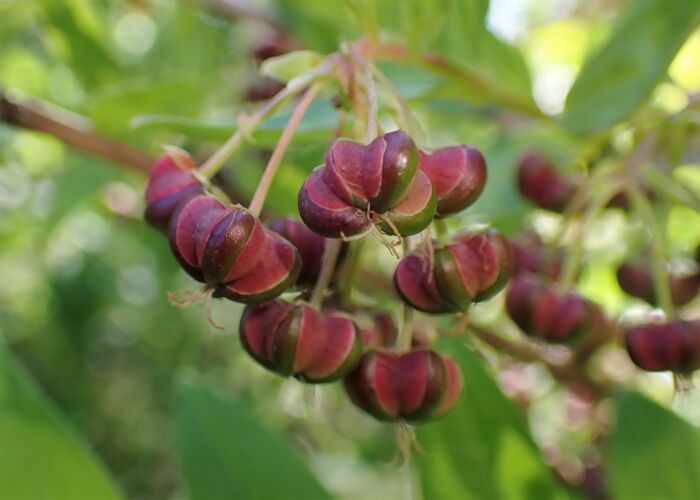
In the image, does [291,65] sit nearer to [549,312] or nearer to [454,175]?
[454,175]

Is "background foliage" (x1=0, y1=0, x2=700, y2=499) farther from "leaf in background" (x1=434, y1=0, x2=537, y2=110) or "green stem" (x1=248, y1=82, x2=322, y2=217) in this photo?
"green stem" (x1=248, y1=82, x2=322, y2=217)

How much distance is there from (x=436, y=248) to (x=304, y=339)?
0.11m

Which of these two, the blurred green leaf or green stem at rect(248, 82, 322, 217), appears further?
the blurred green leaf

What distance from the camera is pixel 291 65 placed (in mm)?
699

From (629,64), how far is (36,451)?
70cm

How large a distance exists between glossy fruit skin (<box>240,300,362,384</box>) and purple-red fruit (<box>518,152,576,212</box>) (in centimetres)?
38

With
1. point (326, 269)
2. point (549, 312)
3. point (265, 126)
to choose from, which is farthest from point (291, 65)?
point (549, 312)

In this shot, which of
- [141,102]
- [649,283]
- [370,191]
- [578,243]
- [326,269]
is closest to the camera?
[370,191]

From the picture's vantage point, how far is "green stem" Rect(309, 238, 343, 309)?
62cm

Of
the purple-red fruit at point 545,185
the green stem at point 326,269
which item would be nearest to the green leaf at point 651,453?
the purple-red fruit at point 545,185

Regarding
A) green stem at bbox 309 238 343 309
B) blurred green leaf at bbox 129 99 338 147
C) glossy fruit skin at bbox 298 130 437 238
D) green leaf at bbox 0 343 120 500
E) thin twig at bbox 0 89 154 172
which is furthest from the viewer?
thin twig at bbox 0 89 154 172

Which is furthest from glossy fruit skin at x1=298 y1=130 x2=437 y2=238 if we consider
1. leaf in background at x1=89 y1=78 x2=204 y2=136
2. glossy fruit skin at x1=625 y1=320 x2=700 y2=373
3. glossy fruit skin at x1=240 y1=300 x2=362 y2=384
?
leaf in background at x1=89 y1=78 x2=204 y2=136

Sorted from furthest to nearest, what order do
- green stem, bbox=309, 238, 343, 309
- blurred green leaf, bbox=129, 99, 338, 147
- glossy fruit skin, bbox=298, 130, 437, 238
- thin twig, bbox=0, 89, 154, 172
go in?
thin twig, bbox=0, 89, 154, 172
blurred green leaf, bbox=129, 99, 338, 147
green stem, bbox=309, 238, 343, 309
glossy fruit skin, bbox=298, 130, 437, 238

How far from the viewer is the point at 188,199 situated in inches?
22.9
